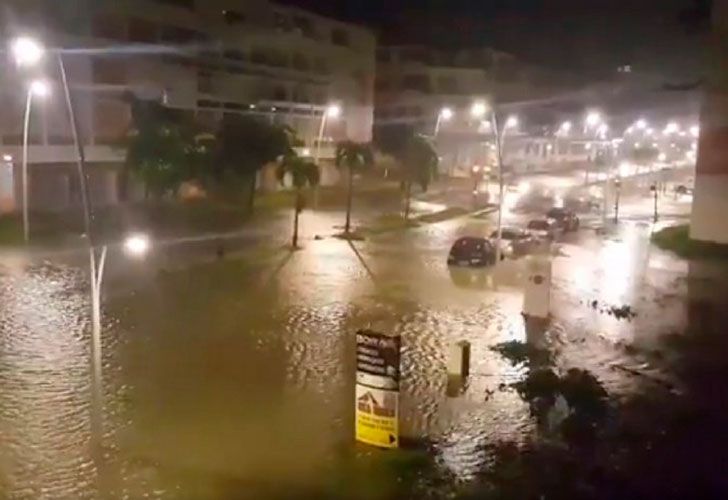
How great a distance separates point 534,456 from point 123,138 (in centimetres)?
3838

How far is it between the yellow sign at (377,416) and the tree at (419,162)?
4328 centimetres

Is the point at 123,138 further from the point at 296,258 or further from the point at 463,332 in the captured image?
the point at 463,332

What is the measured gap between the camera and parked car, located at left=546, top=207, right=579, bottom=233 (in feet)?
163

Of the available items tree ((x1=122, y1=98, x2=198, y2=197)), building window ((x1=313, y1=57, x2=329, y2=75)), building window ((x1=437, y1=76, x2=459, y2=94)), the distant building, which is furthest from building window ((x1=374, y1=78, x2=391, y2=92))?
tree ((x1=122, y1=98, x2=198, y2=197))

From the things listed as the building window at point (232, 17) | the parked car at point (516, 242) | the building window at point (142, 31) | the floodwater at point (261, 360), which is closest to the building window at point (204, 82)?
the building window at point (142, 31)

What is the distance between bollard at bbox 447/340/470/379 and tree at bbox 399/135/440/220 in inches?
1524

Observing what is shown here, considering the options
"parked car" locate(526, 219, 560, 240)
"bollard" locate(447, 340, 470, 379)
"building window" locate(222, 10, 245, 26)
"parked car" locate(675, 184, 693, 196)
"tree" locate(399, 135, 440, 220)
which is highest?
"building window" locate(222, 10, 245, 26)

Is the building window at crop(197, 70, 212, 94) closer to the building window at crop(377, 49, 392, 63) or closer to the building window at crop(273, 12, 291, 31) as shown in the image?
the building window at crop(273, 12, 291, 31)

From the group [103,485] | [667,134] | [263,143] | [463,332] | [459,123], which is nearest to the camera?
[103,485]

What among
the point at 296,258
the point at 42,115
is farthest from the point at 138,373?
the point at 42,115

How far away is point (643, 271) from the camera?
119 ft

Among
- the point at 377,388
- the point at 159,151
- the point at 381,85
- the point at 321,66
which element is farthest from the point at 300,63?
the point at 377,388

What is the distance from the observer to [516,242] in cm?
4097

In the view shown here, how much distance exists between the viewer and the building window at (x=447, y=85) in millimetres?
96750
